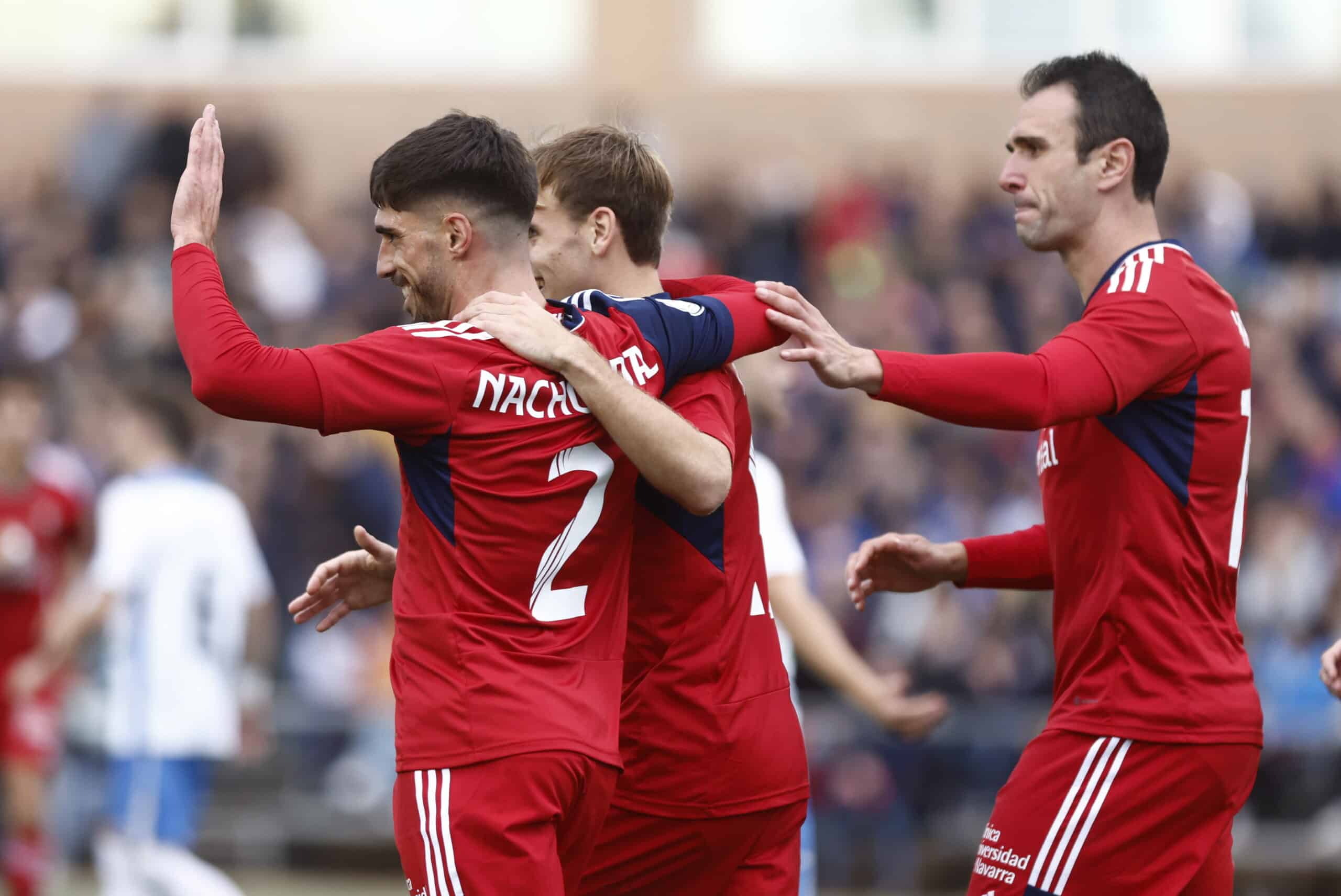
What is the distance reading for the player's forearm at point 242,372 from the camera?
143 inches

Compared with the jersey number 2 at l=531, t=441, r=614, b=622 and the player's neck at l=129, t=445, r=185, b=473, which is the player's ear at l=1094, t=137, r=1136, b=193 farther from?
the player's neck at l=129, t=445, r=185, b=473

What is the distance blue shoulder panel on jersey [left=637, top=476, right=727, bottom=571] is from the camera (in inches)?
170

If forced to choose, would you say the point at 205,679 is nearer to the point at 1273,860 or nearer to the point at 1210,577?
the point at 1210,577

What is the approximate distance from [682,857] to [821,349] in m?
1.27

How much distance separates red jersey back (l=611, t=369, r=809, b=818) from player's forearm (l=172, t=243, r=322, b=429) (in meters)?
0.96

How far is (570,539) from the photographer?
390 centimetres

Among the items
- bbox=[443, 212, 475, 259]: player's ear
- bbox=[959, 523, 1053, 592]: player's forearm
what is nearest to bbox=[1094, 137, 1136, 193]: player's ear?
bbox=[959, 523, 1053, 592]: player's forearm

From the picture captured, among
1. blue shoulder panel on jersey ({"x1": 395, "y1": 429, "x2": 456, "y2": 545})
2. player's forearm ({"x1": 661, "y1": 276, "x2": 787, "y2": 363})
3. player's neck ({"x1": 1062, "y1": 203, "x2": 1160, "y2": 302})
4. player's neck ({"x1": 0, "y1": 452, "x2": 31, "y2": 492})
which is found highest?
player's neck ({"x1": 1062, "y1": 203, "x2": 1160, "y2": 302})

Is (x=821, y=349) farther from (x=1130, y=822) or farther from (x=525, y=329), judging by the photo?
(x=1130, y=822)

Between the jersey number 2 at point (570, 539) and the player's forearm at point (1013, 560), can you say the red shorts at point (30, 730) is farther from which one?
the jersey number 2 at point (570, 539)

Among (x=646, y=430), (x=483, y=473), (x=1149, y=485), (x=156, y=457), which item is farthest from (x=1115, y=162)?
(x=156, y=457)

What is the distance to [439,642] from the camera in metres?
3.81

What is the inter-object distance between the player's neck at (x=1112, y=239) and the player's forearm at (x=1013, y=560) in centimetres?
75

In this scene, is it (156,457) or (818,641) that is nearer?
(818,641)
